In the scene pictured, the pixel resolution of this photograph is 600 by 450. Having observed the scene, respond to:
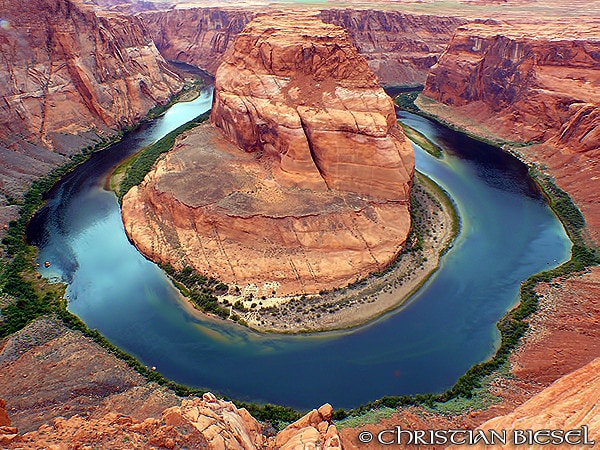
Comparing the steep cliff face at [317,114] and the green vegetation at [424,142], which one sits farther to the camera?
the green vegetation at [424,142]

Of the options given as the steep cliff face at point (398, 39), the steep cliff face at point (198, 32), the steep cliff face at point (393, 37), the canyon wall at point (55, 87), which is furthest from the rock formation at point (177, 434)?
the steep cliff face at point (198, 32)

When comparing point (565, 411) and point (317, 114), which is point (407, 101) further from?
point (565, 411)

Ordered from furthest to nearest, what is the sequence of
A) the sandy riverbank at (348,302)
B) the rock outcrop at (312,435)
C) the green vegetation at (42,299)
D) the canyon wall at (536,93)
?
the canyon wall at (536,93), the sandy riverbank at (348,302), the green vegetation at (42,299), the rock outcrop at (312,435)

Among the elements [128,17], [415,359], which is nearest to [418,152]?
[415,359]

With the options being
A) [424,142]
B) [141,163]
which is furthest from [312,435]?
[424,142]

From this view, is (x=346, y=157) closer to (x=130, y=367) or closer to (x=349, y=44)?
(x=349, y=44)

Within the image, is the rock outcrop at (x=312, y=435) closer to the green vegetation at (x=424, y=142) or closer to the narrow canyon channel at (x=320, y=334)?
the narrow canyon channel at (x=320, y=334)
